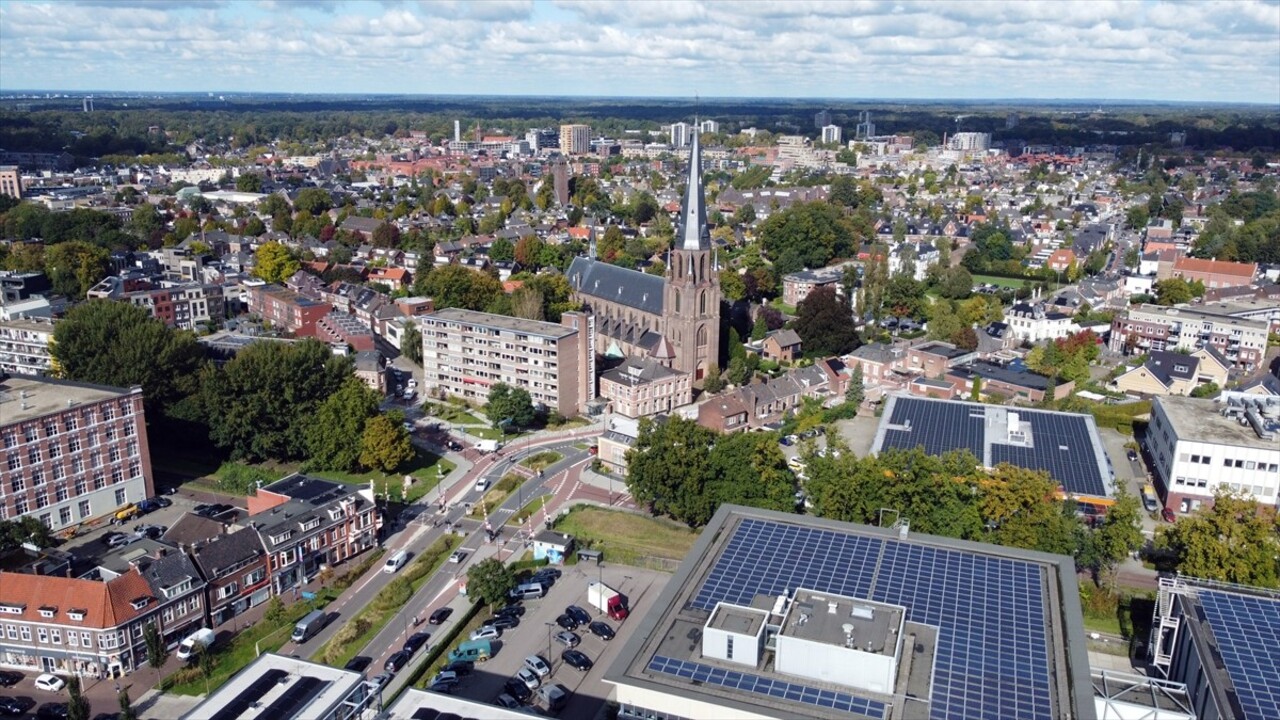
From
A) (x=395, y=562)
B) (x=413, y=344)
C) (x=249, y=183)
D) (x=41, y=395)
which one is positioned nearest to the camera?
(x=395, y=562)

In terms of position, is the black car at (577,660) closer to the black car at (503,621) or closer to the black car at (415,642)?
the black car at (503,621)

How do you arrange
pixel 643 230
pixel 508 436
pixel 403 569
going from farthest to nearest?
pixel 643 230 < pixel 508 436 < pixel 403 569

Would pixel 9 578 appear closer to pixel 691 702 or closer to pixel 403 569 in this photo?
pixel 403 569

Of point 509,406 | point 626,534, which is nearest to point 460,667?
point 626,534

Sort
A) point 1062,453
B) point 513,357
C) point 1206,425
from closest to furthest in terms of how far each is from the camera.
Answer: point 1062,453 → point 1206,425 → point 513,357

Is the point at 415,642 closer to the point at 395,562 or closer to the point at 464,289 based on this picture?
the point at 395,562

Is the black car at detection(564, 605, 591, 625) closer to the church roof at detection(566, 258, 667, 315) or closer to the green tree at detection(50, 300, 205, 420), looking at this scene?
the green tree at detection(50, 300, 205, 420)

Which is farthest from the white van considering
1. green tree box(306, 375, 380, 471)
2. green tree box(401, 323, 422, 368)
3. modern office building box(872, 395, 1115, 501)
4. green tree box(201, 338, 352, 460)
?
green tree box(401, 323, 422, 368)

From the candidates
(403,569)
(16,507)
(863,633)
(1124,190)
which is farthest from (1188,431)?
(1124,190)
